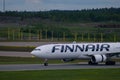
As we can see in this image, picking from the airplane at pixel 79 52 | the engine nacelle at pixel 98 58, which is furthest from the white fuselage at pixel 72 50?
the engine nacelle at pixel 98 58

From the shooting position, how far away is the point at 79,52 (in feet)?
193

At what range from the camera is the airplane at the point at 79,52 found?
5731 centimetres

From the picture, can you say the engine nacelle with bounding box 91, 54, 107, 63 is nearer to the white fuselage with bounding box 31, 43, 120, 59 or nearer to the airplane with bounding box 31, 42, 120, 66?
the airplane with bounding box 31, 42, 120, 66

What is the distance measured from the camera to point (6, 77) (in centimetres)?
3872

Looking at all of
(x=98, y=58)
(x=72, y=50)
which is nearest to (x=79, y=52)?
(x=72, y=50)

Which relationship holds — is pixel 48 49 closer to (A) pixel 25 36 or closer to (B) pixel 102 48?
(B) pixel 102 48

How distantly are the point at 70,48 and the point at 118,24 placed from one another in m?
84.6

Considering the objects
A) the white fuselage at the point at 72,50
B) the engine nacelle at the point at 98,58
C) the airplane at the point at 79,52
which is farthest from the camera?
the engine nacelle at the point at 98,58

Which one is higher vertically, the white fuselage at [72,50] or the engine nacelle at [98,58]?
the white fuselage at [72,50]

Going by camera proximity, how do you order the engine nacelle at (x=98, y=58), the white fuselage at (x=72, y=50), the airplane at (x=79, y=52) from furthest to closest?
the engine nacelle at (x=98, y=58), the airplane at (x=79, y=52), the white fuselage at (x=72, y=50)

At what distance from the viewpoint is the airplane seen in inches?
2256

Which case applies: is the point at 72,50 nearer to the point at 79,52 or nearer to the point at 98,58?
the point at 79,52

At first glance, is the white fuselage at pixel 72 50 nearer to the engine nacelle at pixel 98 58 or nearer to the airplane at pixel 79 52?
the airplane at pixel 79 52

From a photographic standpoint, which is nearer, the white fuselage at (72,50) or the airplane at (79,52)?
the white fuselage at (72,50)
